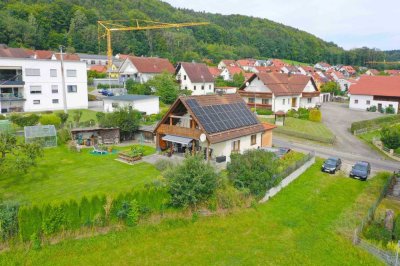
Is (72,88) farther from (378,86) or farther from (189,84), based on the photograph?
(378,86)

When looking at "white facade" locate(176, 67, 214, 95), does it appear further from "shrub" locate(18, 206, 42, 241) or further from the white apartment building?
"shrub" locate(18, 206, 42, 241)

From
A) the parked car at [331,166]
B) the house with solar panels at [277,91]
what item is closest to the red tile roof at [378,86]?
the house with solar panels at [277,91]

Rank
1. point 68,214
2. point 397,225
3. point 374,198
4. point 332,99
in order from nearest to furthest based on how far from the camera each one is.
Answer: point 68,214
point 397,225
point 374,198
point 332,99

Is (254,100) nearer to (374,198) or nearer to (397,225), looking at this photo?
(374,198)

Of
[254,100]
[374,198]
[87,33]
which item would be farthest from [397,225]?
[87,33]

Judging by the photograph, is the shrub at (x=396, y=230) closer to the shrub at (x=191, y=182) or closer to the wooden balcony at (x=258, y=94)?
the shrub at (x=191, y=182)

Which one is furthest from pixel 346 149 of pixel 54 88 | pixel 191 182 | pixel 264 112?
pixel 54 88

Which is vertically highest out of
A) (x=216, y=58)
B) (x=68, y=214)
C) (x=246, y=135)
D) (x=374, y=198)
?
(x=216, y=58)
